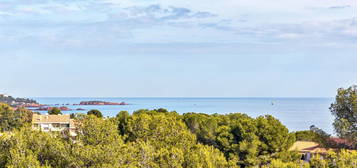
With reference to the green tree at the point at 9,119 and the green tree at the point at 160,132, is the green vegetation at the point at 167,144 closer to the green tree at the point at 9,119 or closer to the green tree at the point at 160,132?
the green tree at the point at 160,132

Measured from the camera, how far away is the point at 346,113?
2655 centimetres

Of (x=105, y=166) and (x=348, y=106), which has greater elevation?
(x=348, y=106)

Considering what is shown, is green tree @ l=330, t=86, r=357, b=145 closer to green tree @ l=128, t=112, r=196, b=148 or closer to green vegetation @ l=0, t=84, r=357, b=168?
green vegetation @ l=0, t=84, r=357, b=168

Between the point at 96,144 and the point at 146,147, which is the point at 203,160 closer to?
the point at 146,147

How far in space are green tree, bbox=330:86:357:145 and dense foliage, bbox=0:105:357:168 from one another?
336 centimetres

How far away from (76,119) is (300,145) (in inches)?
819

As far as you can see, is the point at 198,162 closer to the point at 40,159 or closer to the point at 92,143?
the point at 92,143

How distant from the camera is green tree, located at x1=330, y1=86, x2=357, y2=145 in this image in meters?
25.5

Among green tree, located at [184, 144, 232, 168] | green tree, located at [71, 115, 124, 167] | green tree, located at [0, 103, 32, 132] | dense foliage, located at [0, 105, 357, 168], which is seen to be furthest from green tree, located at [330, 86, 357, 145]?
green tree, located at [0, 103, 32, 132]

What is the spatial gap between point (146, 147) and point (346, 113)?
13.5 meters

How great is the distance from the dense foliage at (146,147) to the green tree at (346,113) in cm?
336

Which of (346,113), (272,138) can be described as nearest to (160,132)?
(272,138)

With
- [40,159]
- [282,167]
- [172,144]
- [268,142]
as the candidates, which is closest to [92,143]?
[40,159]

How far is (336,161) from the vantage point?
1794 cm
